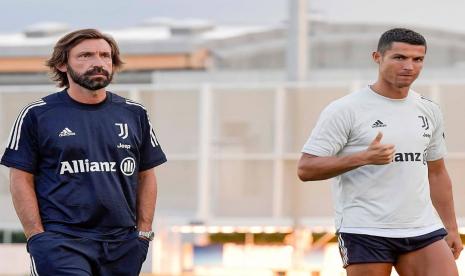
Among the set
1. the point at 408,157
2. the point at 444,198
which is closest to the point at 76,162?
the point at 408,157

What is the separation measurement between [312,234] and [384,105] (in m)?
8.77

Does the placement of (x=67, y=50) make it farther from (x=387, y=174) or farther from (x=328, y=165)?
(x=387, y=174)

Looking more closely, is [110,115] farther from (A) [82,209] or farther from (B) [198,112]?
(B) [198,112]

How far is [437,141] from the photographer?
6.93 m

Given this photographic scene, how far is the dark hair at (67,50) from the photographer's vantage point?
20.7 ft

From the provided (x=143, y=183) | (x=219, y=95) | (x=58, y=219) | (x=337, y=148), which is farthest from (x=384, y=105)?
(x=219, y=95)

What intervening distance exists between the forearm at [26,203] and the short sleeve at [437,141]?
1995 millimetres

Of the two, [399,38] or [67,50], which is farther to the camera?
[399,38]

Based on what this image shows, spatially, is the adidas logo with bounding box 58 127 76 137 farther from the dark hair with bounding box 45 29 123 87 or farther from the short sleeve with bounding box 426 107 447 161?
the short sleeve with bounding box 426 107 447 161

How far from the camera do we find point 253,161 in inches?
628

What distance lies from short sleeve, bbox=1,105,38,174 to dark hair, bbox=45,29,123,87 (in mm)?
288

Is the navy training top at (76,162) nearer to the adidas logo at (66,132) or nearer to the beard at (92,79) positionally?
the adidas logo at (66,132)

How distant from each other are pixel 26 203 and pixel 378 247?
1680 mm

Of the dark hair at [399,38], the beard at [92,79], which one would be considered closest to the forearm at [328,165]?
the dark hair at [399,38]
